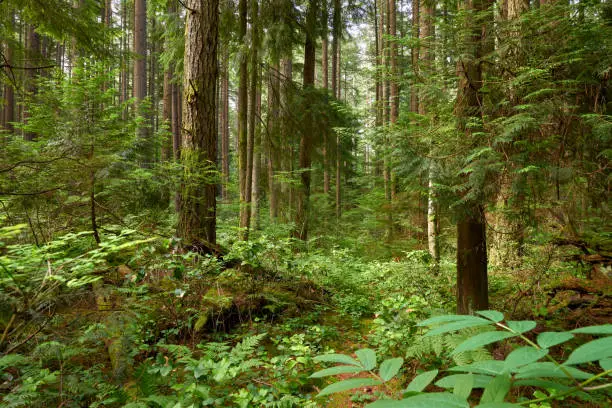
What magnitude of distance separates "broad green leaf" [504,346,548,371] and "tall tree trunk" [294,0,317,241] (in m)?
8.26

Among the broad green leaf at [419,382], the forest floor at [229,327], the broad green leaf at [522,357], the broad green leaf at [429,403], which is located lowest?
the forest floor at [229,327]

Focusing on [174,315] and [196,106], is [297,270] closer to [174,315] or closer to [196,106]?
[174,315]

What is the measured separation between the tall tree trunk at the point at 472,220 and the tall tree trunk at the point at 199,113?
3460mm

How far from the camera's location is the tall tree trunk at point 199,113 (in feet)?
15.5

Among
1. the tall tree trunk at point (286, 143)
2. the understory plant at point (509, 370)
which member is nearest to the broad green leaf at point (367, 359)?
the understory plant at point (509, 370)

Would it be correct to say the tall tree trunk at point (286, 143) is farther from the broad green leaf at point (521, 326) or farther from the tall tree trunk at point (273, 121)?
the broad green leaf at point (521, 326)

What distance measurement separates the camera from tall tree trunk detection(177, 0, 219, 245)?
4727 millimetres

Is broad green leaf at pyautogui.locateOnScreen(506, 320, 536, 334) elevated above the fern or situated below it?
above

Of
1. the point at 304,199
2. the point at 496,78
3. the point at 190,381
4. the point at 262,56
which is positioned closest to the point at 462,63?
the point at 496,78

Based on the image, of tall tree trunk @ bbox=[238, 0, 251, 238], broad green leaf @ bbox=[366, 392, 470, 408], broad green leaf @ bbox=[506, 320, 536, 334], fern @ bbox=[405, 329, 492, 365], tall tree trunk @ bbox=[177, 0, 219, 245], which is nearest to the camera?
broad green leaf @ bbox=[366, 392, 470, 408]

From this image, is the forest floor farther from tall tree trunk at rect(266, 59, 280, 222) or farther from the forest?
tall tree trunk at rect(266, 59, 280, 222)

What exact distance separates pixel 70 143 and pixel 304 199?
6120mm

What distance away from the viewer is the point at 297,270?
5.46m

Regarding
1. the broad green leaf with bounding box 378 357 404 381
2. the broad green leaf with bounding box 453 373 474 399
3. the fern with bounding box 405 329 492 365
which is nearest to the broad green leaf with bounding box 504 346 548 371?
the broad green leaf with bounding box 453 373 474 399
